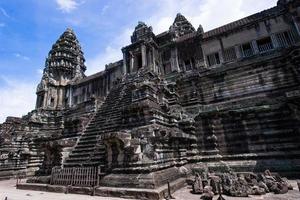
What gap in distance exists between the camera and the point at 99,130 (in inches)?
493

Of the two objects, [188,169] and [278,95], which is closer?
[188,169]

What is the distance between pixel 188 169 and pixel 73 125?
28.1ft

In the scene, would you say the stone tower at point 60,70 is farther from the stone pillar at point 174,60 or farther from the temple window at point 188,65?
the temple window at point 188,65

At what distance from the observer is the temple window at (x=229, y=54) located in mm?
17764

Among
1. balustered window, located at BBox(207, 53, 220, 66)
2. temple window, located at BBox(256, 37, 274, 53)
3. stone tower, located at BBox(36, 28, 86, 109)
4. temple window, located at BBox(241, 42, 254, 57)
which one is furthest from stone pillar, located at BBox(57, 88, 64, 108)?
temple window, located at BBox(256, 37, 274, 53)

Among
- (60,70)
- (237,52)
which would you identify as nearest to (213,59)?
(237,52)

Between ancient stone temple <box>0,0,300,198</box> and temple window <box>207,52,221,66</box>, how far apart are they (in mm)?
95

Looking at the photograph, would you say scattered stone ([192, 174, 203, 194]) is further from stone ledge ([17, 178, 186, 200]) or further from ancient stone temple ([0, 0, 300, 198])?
ancient stone temple ([0, 0, 300, 198])

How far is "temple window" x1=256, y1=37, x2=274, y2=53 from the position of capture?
16609mm

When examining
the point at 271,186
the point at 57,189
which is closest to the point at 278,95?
the point at 271,186

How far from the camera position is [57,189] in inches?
326

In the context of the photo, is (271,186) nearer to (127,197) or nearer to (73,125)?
(127,197)

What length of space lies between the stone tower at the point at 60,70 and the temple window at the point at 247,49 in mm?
24639

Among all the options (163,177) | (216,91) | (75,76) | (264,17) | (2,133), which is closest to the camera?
(163,177)
